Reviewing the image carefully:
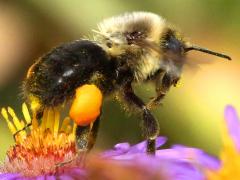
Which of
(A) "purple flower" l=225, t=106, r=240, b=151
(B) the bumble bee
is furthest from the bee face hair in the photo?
(A) "purple flower" l=225, t=106, r=240, b=151

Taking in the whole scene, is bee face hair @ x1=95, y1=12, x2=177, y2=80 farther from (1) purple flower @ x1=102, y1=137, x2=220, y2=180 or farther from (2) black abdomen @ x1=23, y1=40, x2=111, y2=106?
(1) purple flower @ x1=102, y1=137, x2=220, y2=180

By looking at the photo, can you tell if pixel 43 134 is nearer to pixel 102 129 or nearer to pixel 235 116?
pixel 235 116

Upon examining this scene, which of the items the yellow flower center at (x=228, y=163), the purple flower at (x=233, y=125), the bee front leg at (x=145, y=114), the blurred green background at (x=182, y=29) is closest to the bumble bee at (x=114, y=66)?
the bee front leg at (x=145, y=114)

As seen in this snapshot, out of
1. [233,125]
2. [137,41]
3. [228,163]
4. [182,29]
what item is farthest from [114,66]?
[182,29]

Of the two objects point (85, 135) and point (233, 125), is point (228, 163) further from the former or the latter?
point (85, 135)

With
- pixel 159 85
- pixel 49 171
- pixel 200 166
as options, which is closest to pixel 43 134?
pixel 49 171
